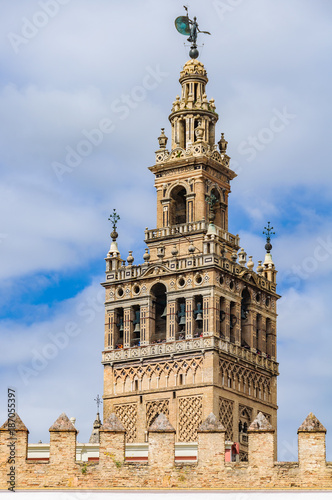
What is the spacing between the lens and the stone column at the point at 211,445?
51.4 m

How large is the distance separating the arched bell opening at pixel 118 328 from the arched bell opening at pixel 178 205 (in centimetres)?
544

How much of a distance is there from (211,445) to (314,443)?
326cm

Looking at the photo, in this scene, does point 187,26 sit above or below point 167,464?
above

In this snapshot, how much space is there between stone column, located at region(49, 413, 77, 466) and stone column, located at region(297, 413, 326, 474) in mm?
7307

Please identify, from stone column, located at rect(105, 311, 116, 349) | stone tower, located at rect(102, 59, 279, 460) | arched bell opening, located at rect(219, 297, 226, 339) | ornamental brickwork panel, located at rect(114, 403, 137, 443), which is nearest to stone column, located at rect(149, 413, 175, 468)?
stone tower, located at rect(102, 59, 279, 460)

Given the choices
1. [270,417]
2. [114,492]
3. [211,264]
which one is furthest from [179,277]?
[114,492]

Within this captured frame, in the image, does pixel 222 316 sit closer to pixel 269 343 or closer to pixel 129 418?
pixel 269 343

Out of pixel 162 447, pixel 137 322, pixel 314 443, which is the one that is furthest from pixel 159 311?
pixel 314 443

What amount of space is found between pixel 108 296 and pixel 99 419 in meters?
6.95

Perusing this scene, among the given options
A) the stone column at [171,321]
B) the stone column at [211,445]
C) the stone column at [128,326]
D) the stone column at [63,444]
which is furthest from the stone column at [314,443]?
the stone column at [128,326]

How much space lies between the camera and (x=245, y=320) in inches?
3314

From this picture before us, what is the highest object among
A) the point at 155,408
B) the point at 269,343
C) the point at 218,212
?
the point at 218,212

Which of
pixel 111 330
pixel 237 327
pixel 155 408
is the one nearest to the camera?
pixel 155 408

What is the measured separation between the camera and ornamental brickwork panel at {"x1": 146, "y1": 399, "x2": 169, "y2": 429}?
80.8 m
